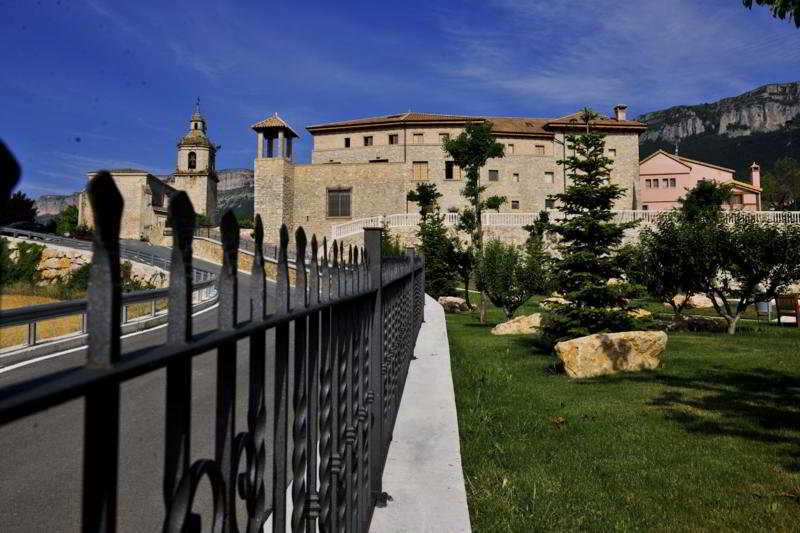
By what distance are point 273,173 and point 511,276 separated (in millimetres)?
33816

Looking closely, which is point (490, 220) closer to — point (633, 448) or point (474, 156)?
point (474, 156)

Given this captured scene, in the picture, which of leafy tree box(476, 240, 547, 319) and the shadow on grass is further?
leafy tree box(476, 240, 547, 319)

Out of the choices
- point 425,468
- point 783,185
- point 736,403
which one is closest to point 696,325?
point 736,403

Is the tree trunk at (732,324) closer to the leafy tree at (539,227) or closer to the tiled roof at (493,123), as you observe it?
the leafy tree at (539,227)

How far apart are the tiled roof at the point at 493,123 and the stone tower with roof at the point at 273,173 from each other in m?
6.31

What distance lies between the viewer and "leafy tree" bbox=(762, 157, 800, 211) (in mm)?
78094

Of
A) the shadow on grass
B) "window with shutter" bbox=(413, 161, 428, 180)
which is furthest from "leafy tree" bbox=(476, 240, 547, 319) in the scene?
"window with shutter" bbox=(413, 161, 428, 180)

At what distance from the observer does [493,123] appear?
5153 cm

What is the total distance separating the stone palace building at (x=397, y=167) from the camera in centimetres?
4884

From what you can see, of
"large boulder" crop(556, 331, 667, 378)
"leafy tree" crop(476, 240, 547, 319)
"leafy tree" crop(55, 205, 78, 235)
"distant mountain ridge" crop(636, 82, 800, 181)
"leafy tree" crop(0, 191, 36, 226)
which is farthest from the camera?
"distant mountain ridge" crop(636, 82, 800, 181)

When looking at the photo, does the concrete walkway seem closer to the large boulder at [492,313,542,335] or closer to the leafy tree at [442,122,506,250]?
the large boulder at [492,313,542,335]

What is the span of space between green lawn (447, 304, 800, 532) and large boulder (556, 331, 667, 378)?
316mm

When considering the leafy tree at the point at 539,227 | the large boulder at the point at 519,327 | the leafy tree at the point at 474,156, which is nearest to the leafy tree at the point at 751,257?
the large boulder at the point at 519,327

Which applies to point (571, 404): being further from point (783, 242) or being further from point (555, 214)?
point (555, 214)
